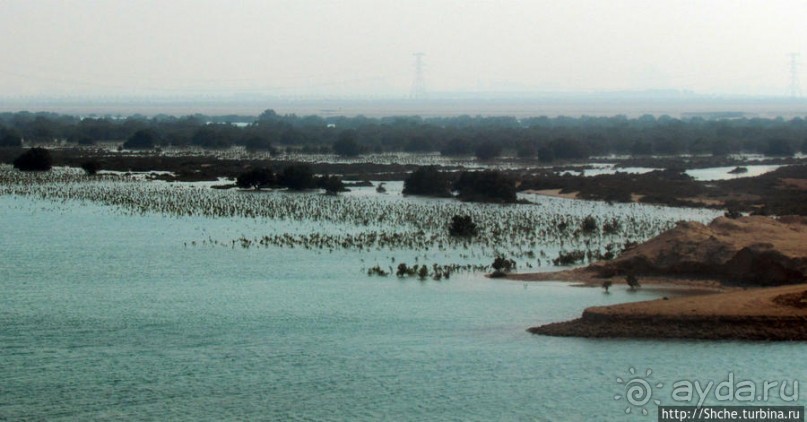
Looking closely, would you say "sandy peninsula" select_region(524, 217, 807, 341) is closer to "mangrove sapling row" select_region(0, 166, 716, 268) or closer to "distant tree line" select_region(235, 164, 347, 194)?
"mangrove sapling row" select_region(0, 166, 716, 268)

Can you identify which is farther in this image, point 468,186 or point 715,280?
point 468,186

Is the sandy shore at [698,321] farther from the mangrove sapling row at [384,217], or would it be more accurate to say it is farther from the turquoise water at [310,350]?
the mangrove sapling row at [384,217]

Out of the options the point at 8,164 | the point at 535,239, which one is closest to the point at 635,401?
the point at 535,239

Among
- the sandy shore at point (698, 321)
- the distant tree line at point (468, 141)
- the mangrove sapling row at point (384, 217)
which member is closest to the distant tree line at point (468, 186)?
the mangrove sapling row at point (384, 217)

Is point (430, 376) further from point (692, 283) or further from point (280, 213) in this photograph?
point (280, 213)

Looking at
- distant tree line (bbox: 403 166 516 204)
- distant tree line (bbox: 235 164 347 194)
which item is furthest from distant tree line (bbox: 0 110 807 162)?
distant tree line (bbox: 403 166 516 204)

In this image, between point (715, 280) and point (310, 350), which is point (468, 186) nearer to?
point (715, 280)

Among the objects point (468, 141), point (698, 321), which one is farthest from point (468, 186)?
point (468, 141)
